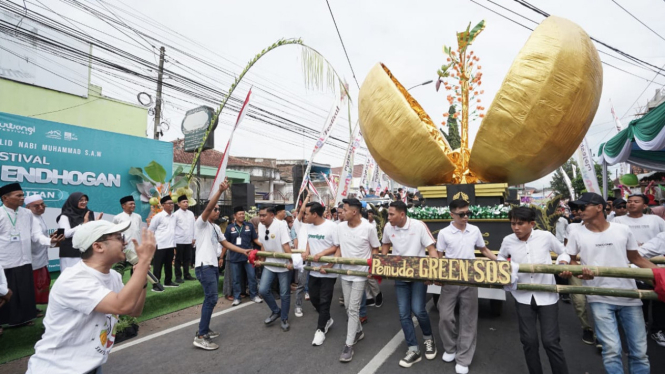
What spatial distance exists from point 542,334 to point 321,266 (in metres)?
2.13

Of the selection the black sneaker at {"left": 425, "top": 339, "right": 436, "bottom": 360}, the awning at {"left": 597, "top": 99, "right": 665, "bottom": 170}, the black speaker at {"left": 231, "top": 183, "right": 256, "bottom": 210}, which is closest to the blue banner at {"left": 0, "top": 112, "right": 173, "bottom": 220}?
the black speaker at {"left": 231, "top": 183, "right": 256, "bottom": 210}

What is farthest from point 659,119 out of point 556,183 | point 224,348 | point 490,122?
point 556,183

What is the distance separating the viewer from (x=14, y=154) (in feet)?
18.8

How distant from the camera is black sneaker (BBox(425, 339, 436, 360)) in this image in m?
3.39

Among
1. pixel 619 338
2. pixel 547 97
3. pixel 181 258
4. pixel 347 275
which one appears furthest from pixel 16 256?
pixel 547 97

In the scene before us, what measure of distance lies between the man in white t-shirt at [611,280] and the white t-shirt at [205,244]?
3.49m

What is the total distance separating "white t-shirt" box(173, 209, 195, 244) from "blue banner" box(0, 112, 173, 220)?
2143mm

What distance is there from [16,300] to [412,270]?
4.34 meters

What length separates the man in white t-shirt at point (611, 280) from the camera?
8.18ft

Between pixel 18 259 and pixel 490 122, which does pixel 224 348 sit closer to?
pixel 18 259

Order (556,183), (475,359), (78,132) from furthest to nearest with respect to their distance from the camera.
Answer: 1. (556,183)
2. (78,132)
3. (475,359)

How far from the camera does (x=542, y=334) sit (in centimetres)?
270

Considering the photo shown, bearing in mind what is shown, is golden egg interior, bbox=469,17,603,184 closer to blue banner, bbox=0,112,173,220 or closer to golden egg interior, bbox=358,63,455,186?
golden egg interior, bbox=358,63,455,186

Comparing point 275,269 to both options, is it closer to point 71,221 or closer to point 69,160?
point 71,221
